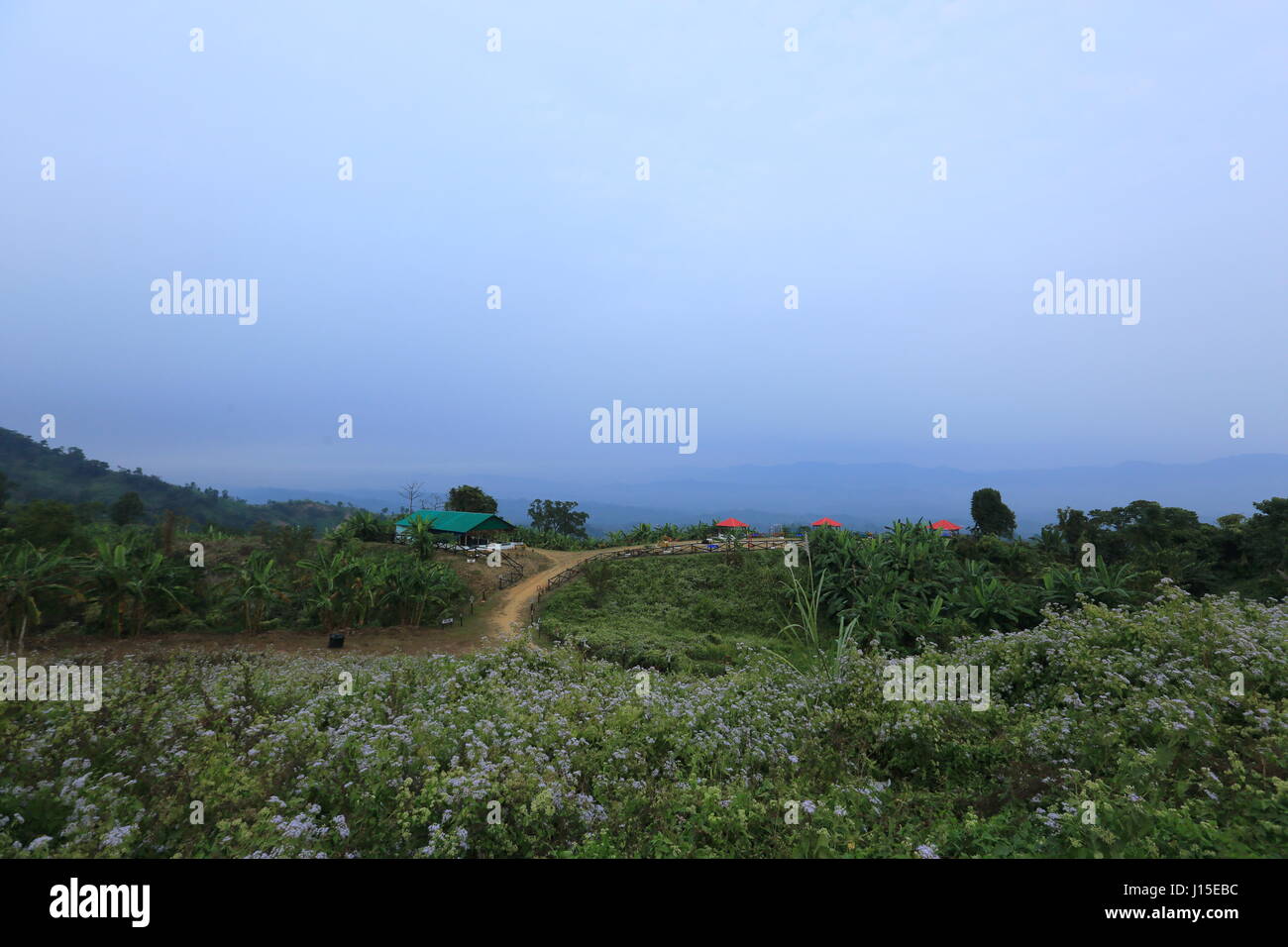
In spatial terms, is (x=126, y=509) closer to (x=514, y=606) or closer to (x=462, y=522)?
(x=462, y=522)

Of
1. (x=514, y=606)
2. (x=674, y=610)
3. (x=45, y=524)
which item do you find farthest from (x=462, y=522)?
(x=674, y=610)

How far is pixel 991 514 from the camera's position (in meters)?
32.7

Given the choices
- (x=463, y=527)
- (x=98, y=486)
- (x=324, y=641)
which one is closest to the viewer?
(x=324, y=641)

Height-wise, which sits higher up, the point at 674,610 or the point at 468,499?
the point at 468,499

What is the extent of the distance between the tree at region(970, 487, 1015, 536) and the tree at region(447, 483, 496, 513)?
3404cm

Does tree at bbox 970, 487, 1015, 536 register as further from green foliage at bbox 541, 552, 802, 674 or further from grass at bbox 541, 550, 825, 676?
green foliage at bbox 541, 552, 802, 674

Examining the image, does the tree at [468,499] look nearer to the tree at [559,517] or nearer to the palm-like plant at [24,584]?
the tree at [559,517]

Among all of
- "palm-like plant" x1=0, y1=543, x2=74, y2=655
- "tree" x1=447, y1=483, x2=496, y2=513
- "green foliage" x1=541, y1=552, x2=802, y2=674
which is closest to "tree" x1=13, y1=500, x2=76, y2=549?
"palm-like plant" x1=0, y1=543, x2=74, y2=655

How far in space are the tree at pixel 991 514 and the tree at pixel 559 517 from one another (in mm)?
27756

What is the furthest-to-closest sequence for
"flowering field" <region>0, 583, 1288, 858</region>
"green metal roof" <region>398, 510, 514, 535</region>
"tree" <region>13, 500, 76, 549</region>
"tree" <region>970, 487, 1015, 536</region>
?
"tree" <region>970, 487, 1015, 536</region>
"green metal roof" <region>398, 510, 514, 535</region>
"tree" <region>13, 500, 76, 549</region>
"flowering field" <region>0, 583, 1288, 858</region>

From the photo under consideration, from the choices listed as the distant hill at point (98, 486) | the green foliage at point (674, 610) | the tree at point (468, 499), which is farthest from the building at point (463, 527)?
the distant hill at point (98, 486)

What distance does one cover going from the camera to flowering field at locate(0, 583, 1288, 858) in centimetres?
420

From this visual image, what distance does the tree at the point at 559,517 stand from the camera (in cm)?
4209

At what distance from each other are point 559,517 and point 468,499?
7.46 m
